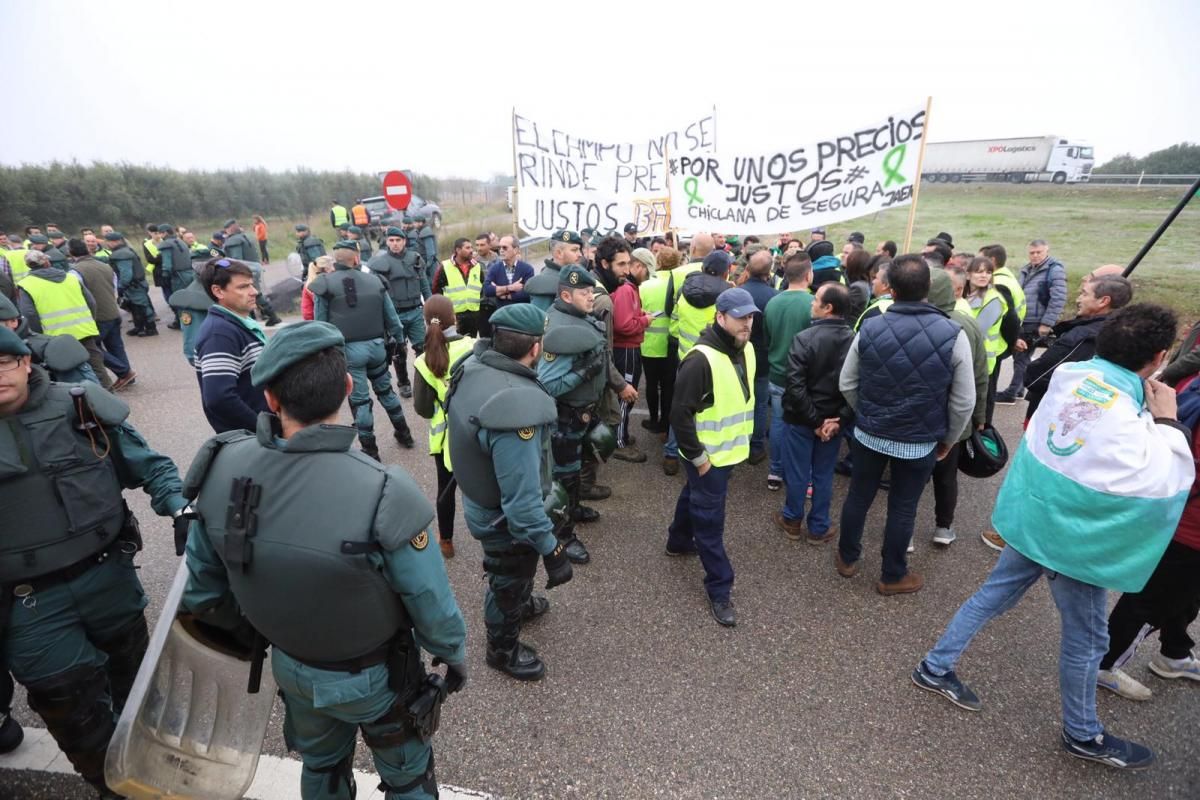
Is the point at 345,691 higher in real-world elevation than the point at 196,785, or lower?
higher

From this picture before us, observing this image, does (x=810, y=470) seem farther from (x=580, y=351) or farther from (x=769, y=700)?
(x=580, y=351)

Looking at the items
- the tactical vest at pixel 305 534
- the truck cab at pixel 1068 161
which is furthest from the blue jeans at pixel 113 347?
the truck cab at pixel 1068 161

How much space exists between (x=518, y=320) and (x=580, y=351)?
118cm

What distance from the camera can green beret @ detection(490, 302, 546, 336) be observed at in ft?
9.29

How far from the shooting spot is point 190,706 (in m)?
2.11

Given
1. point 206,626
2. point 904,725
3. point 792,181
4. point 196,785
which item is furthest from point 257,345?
point 792,181

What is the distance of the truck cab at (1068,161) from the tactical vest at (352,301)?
44.9 meters

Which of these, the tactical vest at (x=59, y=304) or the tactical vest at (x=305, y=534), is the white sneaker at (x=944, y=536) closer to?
the tactical vest at (x=305, y=534)

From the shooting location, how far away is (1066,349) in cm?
376

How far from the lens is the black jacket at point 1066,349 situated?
12.0 feet

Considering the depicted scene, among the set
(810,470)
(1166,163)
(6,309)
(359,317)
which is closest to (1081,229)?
(810,470)

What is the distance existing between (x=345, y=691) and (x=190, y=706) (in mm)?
801

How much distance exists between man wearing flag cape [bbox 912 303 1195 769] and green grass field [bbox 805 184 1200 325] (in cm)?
767

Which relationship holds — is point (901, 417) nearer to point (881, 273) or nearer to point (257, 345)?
point (881, 273)
